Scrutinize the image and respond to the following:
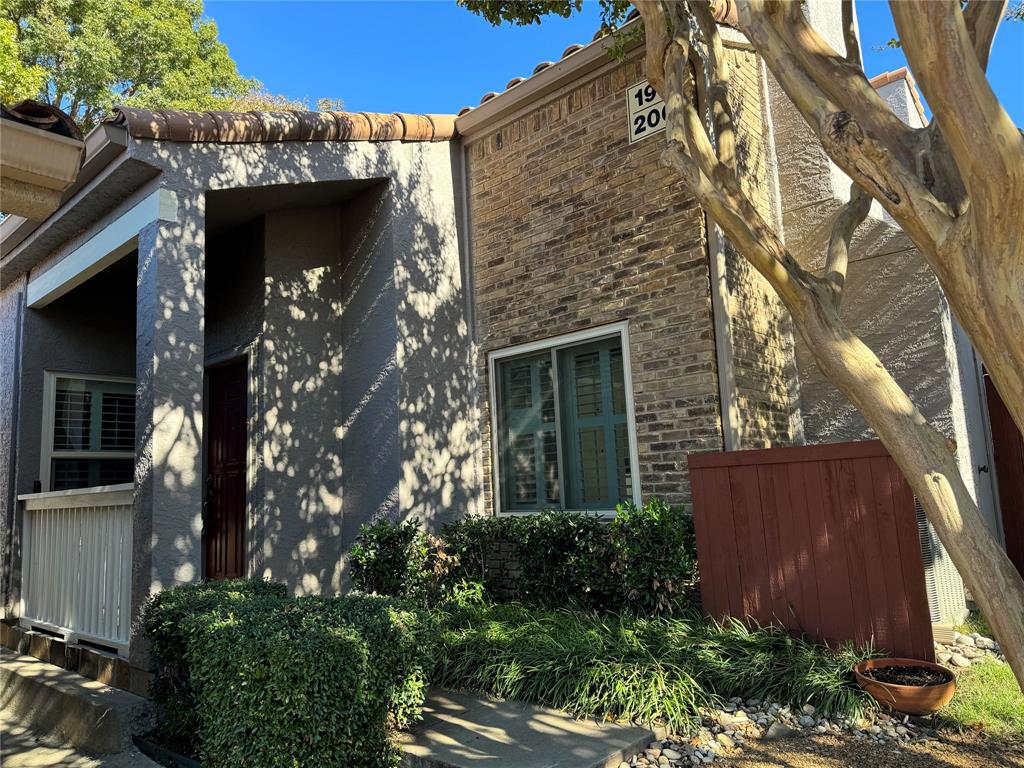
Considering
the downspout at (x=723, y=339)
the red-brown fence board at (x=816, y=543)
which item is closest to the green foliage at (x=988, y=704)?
the red-brown fence board at (x=816, y=543)

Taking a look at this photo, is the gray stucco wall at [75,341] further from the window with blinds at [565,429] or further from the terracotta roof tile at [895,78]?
the terracotta roof tile at [895,78]

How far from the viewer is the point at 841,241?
4035 mm

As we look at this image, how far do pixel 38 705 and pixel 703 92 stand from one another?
275 inches

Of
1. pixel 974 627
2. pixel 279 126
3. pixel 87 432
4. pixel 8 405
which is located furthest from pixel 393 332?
pixel 974 627

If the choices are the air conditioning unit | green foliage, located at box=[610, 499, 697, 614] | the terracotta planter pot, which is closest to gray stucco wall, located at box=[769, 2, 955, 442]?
the air conditioning unit

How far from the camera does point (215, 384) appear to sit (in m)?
7.98

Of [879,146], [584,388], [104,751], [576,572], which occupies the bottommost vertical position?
[104,751]

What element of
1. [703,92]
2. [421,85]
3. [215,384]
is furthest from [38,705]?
[421,85]

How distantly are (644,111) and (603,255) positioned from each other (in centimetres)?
125

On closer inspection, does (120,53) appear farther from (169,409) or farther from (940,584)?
(940,584)

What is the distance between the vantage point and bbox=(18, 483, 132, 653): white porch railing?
5.68 metres

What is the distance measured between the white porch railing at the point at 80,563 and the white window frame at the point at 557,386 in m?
3.16

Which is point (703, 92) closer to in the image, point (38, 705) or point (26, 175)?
point (26, 175)

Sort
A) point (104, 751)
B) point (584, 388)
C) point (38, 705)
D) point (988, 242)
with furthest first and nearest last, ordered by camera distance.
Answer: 1. point (584, 388)
2. point (38, 705)
3. point (104, 751)
4. point (988, 242)
